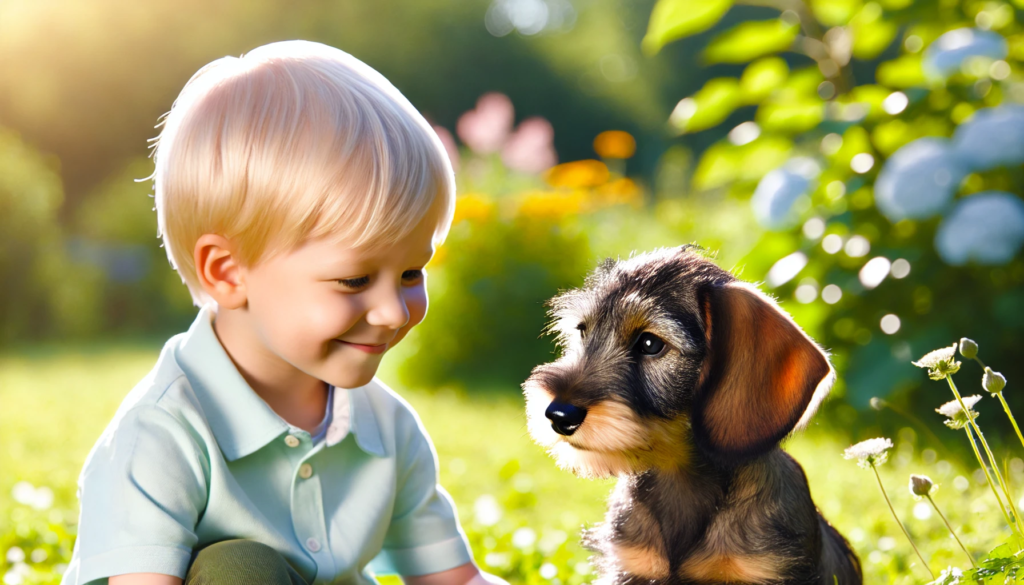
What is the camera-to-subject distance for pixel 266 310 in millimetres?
2066

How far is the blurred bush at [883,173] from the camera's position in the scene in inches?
158

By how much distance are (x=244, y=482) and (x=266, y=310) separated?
1.40ft

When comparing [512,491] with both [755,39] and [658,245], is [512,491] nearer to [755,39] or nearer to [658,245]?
[755,39]

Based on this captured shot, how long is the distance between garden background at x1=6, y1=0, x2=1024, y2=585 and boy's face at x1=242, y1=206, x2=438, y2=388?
937mm

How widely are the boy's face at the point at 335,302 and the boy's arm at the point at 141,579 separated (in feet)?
1.75

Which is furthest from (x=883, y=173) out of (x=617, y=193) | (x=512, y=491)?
(x=617, y=193)

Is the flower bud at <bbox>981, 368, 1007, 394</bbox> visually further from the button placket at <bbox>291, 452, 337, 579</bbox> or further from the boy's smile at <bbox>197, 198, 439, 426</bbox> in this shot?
the button placket at <bbox>291, 452, 337, 579</bbox>

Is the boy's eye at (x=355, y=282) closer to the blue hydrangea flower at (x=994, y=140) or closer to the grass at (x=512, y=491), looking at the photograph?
the grass at (x=512, y=491)

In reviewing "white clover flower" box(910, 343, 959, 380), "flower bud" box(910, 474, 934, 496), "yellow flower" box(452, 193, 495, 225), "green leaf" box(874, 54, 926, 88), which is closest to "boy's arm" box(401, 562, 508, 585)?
"flower bud" box(910, 474, 934, 496)

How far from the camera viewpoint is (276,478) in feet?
7.25

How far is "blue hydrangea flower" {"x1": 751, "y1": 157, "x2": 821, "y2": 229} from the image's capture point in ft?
14.1

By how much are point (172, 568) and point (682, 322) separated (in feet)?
4.02

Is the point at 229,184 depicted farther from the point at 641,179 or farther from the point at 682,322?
the point at 641,179

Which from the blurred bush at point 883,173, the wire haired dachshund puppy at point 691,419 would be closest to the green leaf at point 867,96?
the blurred bush at point 883,173
